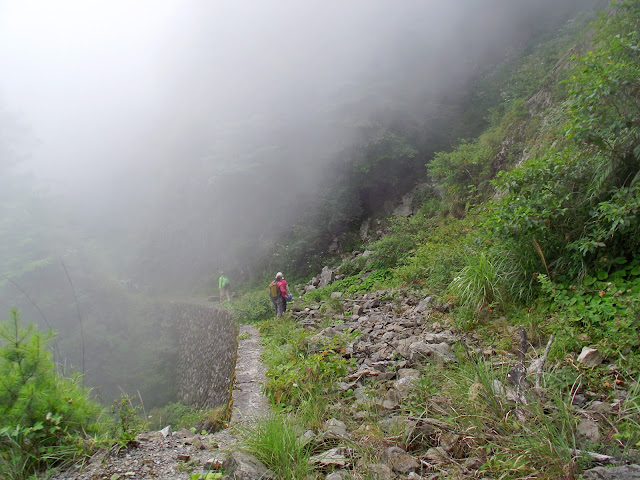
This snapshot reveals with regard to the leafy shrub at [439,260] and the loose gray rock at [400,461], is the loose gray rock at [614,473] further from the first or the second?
the leafy shrub at [439,260]

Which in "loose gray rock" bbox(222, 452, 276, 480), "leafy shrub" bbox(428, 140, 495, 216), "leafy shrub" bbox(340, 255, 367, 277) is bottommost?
"leafy shrub" bbox(340, 255, 367, 277)

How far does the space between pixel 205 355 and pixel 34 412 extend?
856cm

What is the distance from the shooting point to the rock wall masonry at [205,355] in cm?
758

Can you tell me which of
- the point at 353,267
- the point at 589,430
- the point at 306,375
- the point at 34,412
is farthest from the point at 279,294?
the point at 589,430

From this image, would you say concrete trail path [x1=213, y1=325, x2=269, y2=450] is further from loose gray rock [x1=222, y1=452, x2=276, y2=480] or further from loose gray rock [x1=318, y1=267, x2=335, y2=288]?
loose gray rock [x1=318, y1=267, x2=335, y2=288]

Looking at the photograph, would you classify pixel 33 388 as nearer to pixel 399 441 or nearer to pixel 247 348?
pixel 399 441

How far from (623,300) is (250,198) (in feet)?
58.9

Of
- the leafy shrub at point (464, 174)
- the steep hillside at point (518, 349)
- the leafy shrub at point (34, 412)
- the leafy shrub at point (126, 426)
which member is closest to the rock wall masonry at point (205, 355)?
the steep hillside at point (518, 349)

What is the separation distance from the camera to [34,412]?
2.50 metres

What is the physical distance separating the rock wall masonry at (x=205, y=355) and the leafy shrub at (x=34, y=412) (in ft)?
10.2

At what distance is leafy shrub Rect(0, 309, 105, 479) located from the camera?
2.40 metres

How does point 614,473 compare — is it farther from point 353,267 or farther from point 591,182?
point 353,267

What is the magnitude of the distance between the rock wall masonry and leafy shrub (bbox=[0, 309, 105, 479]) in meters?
3.11

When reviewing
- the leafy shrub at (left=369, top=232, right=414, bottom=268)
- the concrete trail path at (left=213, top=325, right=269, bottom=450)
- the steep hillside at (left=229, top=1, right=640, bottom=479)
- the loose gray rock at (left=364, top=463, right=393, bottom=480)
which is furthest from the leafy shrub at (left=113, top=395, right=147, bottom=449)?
the leafy shrub at (left=369, top=232, right=414, bottom=268)
